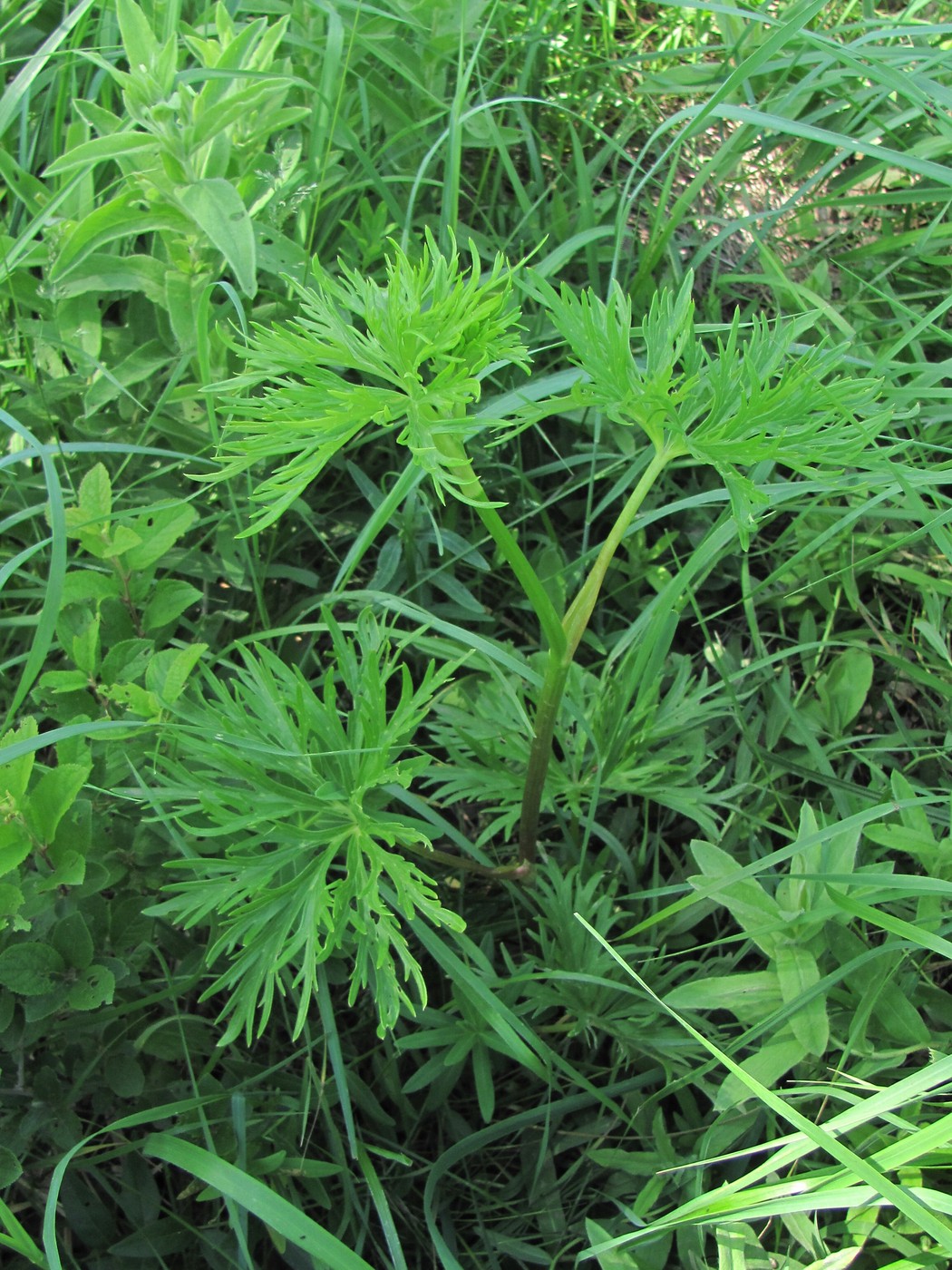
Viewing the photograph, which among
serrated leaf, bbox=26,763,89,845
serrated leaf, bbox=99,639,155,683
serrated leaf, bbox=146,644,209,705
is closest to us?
serrated leaf, bbox=26,763,89,845

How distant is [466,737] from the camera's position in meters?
1.60

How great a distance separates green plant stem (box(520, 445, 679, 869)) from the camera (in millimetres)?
1227

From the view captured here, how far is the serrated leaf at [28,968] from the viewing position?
1.34 meters

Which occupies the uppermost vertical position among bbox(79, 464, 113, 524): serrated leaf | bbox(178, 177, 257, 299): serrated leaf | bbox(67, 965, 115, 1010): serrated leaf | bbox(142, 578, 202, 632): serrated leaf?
bbox(178, 177, 257, 299): serrated leaf

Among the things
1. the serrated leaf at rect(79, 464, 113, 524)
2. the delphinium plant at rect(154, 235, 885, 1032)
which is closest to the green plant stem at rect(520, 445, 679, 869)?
the delphinium plant at rect(154, 235, 885, 1032)

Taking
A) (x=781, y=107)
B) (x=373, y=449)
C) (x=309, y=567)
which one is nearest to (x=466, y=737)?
(x=309, y=567)

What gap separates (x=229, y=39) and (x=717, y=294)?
105cm

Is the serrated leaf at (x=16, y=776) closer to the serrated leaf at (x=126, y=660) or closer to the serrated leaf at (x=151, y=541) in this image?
the serrated leaf at (x=126, y=660)

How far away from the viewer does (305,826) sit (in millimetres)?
1306

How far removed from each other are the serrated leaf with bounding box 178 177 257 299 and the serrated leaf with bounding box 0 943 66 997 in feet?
3.06

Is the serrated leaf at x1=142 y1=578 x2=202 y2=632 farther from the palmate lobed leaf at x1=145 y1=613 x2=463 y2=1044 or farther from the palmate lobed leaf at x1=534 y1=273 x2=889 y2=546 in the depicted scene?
the palmate lobed leaf at x1=534 y1=273 x2=889 y2=546

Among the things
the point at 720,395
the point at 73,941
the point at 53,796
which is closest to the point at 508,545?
the point at 720,395

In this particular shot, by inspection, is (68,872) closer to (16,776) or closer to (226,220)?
(16,776)

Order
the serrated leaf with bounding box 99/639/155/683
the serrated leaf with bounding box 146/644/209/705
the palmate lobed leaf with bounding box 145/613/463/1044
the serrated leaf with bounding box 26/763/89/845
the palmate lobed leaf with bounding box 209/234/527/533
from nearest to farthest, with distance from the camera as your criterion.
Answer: the palmate lobed leaf with bounding box 209/234/527/533 < the palmate lobed leaf with bounding box 145/613/463/1044 < the serrated leaf with bounding box 26/763/89/845 < the serrated leaf with bounding box 146/644/209/705 < the serrated leaf with bounding box 99/639/155/683
